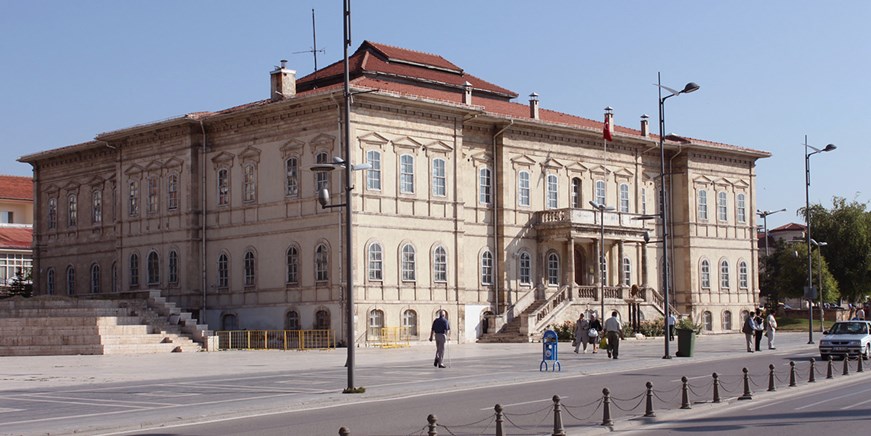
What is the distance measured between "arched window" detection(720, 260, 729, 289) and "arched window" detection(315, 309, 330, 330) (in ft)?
97.6

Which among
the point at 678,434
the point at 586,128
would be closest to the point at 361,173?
the point at 586,128

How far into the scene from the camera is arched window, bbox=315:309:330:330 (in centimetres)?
5116

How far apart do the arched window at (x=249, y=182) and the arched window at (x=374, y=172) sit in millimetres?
6456

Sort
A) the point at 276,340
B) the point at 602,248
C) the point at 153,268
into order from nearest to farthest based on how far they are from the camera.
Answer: the point at 276,340
the point at 602,248
the point at 153,268

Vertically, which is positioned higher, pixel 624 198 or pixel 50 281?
pixel 624 198

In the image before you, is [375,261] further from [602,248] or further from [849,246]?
[849,246]

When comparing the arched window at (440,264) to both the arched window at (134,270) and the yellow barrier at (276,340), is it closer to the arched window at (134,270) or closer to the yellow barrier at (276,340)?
the yellow barrier at (276,340)

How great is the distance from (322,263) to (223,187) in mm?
8109

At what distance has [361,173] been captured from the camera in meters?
50.9

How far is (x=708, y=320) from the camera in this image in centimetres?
6975

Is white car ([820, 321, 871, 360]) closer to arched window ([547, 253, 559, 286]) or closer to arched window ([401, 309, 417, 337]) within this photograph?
arched window ([401, 309, 417, 337])

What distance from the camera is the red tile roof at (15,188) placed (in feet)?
317

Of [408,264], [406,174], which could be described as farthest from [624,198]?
[408,264]

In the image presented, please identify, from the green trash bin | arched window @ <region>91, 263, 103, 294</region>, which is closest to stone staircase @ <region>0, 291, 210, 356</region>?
arched window @ <region>91, 263, 103, 294</region>
